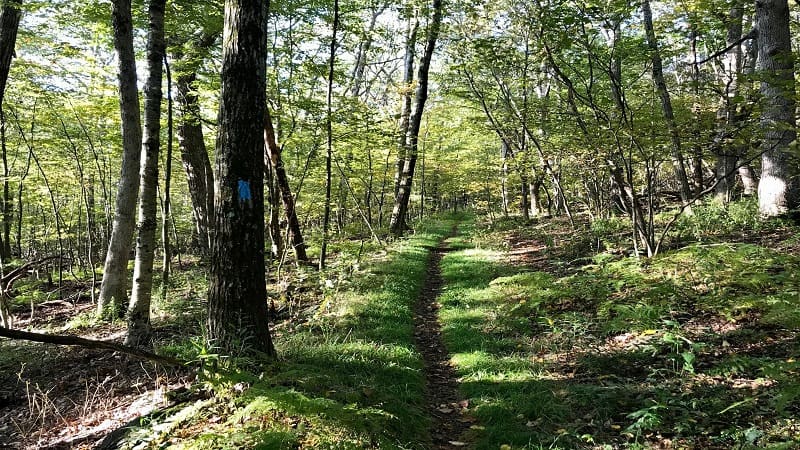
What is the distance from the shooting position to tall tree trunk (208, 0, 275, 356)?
13.3ft

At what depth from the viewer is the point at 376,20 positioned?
23.5 metres

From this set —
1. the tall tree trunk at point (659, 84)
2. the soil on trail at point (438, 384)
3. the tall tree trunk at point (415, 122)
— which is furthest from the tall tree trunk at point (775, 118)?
the tall tree trunk at point (415, 122)

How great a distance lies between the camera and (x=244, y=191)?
13.5 feet

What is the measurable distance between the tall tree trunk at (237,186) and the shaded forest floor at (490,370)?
329 millimetres

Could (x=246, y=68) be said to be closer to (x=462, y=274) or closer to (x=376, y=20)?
(x=462, y=274)

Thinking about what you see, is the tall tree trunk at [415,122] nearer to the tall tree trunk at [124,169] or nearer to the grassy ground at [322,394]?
the tall tree trunk at [124,169]

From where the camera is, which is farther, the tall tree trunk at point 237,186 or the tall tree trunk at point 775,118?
the tall tree trunk at point 775,118

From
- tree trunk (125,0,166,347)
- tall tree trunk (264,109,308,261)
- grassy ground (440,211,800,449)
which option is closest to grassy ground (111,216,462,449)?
grassy ground (440,211,800,449)

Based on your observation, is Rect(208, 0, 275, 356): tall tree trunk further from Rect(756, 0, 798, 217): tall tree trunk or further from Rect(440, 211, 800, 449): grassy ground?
Rect(756, 0, 798, 217): tall tree trunk

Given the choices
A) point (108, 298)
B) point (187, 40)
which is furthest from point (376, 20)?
point (108, 298)

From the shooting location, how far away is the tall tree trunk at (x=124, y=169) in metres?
6.79

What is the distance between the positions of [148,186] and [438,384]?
4.82 metres

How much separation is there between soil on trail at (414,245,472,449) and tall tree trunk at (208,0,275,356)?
1.90 meters

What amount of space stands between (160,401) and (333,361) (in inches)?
70.4
